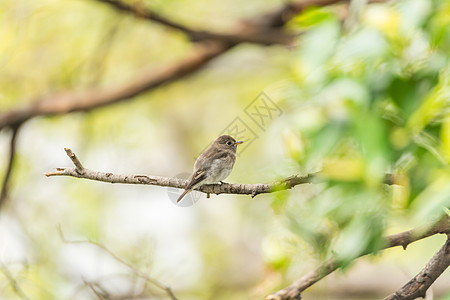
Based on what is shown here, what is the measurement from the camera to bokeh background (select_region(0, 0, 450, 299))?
145 centimetres

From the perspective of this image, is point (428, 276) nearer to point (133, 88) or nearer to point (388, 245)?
point (388, 245)

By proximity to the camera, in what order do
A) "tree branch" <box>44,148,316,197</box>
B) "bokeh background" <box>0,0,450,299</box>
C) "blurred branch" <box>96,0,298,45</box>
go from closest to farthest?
"tree branch" <box>44,148,316,197</box>, "bokeh background" <box>0,0,450,299</box>, "blurred branch" <box>96,0,298,45</box>

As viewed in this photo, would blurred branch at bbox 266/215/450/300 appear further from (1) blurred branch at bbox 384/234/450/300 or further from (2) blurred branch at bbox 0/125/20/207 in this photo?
(2) blurred branch at bbox 0/125/20/207

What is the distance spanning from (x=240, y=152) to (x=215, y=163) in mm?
238

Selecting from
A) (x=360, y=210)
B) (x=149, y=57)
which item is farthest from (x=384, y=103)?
(x=149, y=57)

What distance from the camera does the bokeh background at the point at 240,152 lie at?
1.45 meters

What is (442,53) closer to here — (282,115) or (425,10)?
(425,10)

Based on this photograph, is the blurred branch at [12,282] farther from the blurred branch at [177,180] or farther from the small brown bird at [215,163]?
the blurred branch at [177,180]

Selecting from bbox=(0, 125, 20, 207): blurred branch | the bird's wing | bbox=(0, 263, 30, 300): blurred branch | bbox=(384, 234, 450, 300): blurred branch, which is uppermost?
bbox=(0, 125, 20, 207): blurred branch

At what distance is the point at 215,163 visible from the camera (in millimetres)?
2061

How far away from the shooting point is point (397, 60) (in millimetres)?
1657

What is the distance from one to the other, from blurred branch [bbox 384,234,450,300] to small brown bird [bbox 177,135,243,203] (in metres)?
0.69

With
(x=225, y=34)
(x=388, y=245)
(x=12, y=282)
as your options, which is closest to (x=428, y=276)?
(x=388, y=245)

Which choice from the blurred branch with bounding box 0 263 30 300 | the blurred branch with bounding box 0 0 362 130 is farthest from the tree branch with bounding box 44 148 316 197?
the blurred branch with bounding box 0 0 362 130
